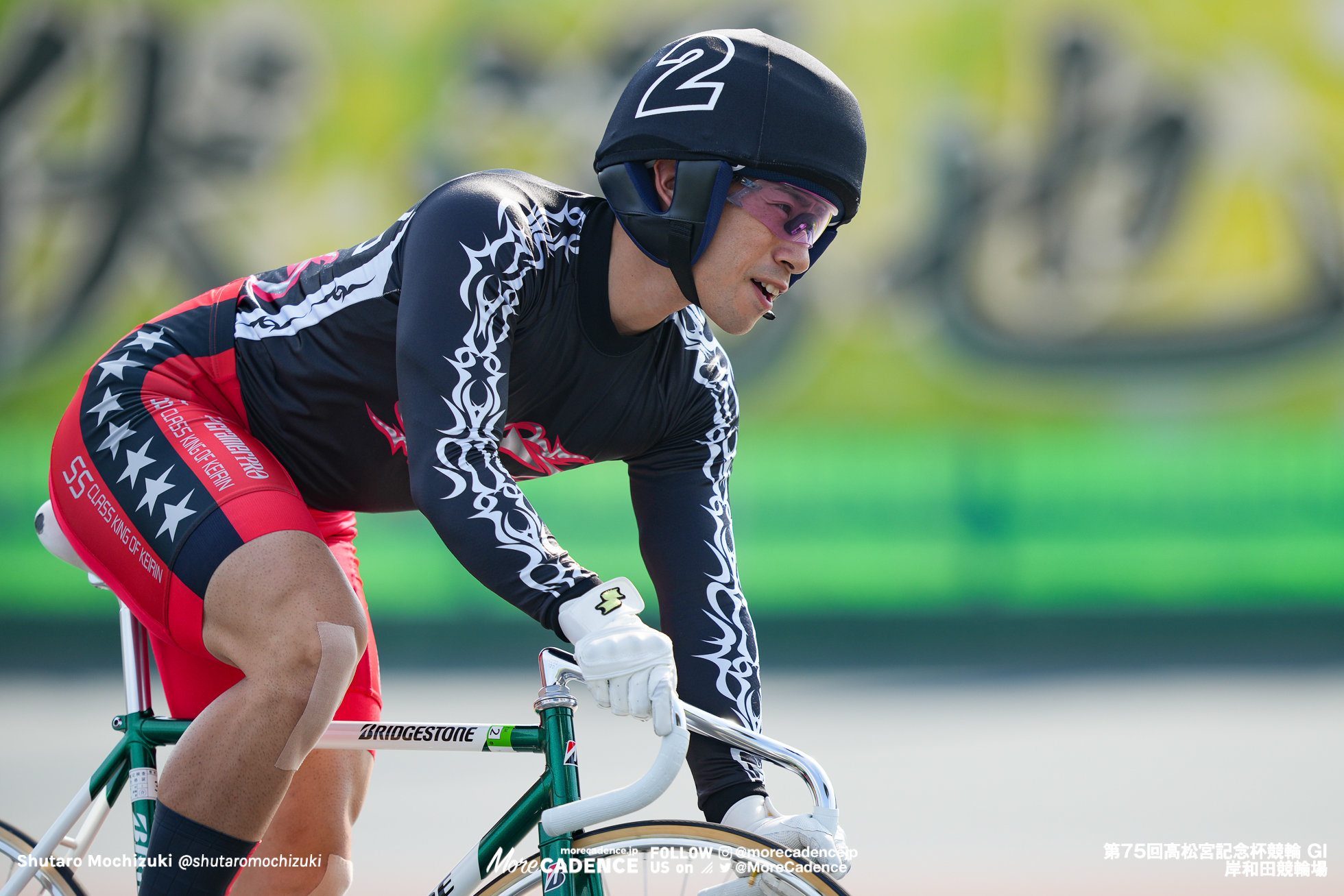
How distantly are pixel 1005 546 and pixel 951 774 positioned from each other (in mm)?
2800

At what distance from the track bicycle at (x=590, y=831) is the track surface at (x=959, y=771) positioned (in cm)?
100

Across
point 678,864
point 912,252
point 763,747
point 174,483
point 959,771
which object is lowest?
point 678,864

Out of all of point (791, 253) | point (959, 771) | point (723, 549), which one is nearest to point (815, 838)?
point (723, 549)

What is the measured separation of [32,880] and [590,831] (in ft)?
3.64

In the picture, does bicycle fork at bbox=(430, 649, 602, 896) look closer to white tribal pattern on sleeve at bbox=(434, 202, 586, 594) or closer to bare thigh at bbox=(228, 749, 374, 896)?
white tribal pattern on sleeve at bbox=(434, 202, 586, 594)

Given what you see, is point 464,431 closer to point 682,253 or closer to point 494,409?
point 494,409

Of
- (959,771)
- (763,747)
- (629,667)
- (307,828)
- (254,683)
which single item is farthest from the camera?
(959,771)

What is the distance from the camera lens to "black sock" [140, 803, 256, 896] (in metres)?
1.87

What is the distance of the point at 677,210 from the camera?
6.57 ft

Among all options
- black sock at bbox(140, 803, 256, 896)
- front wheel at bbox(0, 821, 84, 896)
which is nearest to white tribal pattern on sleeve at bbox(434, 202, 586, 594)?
black sock at bbox(140, 803, 256, 896)

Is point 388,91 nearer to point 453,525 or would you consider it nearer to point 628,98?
point 628,98

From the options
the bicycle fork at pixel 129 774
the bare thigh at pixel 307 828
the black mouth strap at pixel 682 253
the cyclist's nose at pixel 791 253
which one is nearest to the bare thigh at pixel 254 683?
the bicycle fork at pixel 129 774

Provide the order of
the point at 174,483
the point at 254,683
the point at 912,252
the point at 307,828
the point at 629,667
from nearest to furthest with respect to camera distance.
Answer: the point at 629,667 < the point at 254,683 < the point at 174,483 < the point at 307,828 < the point at 912,252

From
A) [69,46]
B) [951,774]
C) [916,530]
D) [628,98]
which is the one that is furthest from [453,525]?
[69,46]
